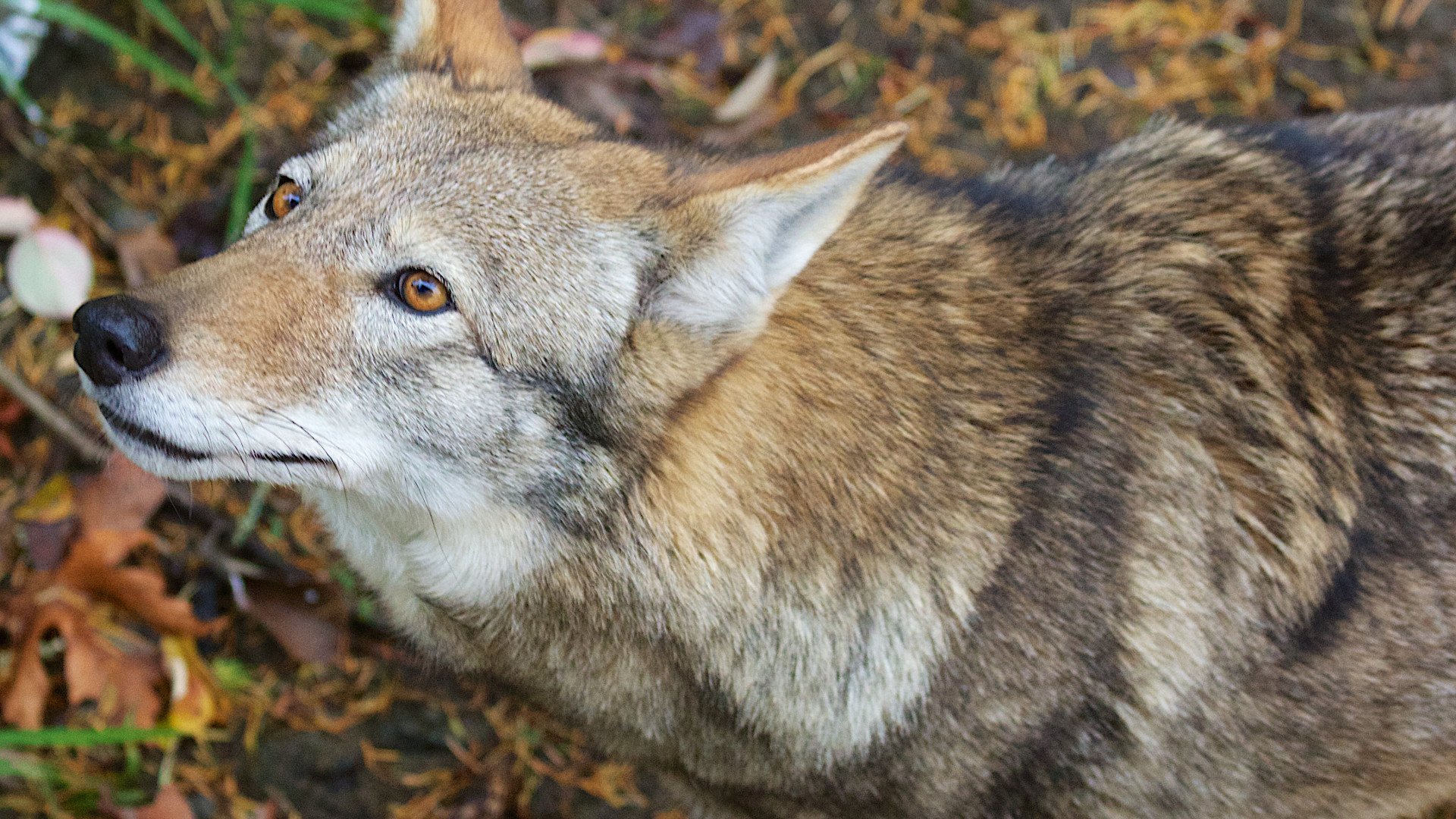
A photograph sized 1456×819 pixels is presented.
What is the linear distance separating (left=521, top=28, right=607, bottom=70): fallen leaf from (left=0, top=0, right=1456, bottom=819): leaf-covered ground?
0.7 inches

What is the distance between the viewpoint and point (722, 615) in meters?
2.53

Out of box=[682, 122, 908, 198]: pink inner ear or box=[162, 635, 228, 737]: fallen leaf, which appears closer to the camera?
box=[682, 122, 908, 198]: pink inner ear

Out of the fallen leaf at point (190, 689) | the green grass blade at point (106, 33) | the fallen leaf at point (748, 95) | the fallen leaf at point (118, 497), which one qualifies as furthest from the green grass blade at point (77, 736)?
the fallen leaf at point (748, 95)

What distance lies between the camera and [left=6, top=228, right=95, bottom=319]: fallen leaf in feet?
11.7

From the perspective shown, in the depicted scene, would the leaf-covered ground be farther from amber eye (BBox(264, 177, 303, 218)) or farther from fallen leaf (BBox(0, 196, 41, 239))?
amber eye (BBox(264, 177, 303, 218))

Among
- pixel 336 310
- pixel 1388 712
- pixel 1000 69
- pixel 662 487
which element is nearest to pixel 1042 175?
pixel 662 487

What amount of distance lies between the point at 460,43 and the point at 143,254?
2.18 m

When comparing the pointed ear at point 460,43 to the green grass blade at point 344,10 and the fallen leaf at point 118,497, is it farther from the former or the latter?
the fallen leaf at point 118,497

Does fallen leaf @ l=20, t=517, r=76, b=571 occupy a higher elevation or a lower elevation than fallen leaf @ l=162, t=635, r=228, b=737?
higher

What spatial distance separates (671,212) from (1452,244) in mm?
1978

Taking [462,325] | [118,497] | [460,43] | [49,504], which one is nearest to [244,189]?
[118,497]

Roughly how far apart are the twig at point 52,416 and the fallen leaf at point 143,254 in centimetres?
57

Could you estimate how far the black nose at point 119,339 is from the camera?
7.24 feet

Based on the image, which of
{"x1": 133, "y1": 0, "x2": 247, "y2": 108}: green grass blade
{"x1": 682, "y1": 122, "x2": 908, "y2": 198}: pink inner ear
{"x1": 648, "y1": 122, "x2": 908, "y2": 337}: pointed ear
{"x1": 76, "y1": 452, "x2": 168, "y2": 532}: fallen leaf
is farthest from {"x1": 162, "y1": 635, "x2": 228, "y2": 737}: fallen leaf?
{"x1": 682, "y1": 122, "x2": 908, "y2": 198}: pink inner ear
